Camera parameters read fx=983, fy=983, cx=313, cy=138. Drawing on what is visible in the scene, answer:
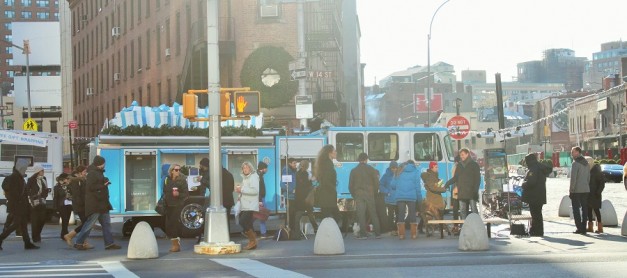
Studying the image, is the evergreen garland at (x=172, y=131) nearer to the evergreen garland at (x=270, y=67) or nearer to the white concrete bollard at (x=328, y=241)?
the white concrete bollard at (x=328, y=241)

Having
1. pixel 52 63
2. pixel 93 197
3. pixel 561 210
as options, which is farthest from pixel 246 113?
pixel 52 63

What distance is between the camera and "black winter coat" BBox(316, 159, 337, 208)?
21000 mm

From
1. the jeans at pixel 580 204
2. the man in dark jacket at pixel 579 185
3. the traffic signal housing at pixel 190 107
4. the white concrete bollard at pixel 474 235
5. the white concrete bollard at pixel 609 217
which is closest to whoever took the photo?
the white concrete bollard at pixel 474 235

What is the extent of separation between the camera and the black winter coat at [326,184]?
68.9 ft

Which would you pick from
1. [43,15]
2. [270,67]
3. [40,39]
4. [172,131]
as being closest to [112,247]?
[172,131]

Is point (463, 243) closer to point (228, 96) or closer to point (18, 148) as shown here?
point (228, 96)

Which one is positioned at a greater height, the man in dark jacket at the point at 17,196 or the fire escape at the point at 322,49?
the fire escape at the point at 322,49

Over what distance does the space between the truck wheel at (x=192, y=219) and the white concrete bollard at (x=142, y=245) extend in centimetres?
495

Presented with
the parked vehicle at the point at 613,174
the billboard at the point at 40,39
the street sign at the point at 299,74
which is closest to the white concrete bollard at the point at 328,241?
the street sign at the point at 299,74

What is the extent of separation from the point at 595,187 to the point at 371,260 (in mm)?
6805

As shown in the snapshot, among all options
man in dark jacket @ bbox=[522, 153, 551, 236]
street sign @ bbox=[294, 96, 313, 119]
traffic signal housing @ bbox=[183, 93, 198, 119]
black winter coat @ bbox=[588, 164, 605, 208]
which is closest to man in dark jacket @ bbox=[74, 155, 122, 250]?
traffic signal housing @ bbox=[183, 93, 198, 119]

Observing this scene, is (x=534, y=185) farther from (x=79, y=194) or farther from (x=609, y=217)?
(x=79, y=194)

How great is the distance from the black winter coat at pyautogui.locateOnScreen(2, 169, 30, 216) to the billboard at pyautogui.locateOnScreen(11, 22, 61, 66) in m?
102

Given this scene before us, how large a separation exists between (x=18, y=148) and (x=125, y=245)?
13883 millimetres
